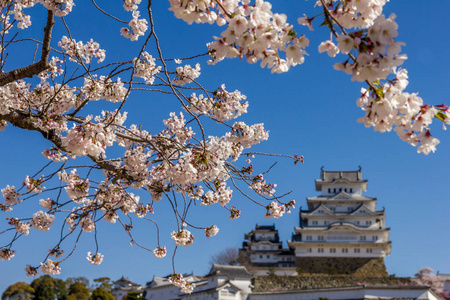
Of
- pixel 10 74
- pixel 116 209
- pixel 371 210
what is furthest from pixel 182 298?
pixel 10 74

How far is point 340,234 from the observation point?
4622 cm

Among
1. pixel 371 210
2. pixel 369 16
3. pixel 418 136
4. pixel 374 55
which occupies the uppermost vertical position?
pixel 371 210

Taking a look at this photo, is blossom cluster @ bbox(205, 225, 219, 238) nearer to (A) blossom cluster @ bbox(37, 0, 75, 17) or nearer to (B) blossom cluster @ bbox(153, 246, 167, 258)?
(B) blossom cluster @ bbox(153, 246, 167, 258)

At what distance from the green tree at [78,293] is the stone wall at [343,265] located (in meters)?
22.5

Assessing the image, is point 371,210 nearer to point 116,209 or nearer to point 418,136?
point 116,209

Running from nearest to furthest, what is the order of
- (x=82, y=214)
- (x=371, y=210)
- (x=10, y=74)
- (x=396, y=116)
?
1. (x=396, y=116)
2. (x=10, y=74)
3. (x=82, y=214)
4. (x=371, y=210)

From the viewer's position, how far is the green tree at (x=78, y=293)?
48.9 metres

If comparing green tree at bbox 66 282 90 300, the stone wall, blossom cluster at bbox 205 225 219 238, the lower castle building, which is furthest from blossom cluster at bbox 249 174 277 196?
green tree at bbox 66 282 90 300

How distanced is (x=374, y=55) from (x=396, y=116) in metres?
0.51

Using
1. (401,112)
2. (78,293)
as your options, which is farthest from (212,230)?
(78,293)

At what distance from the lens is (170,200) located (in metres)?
5.74

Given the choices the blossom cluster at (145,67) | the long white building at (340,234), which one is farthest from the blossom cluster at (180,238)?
the long white building at (340,234)

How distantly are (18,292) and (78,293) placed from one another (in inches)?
234

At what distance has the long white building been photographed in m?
45.3
